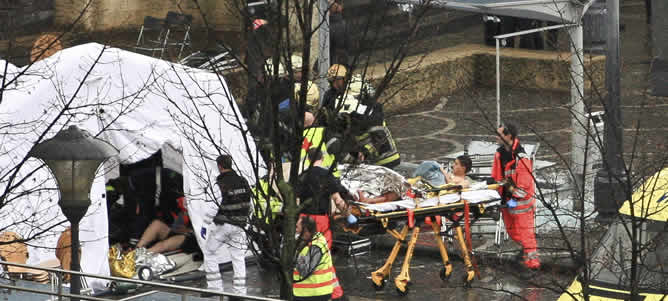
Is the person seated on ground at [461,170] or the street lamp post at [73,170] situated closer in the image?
the street lamp post at [73,170]

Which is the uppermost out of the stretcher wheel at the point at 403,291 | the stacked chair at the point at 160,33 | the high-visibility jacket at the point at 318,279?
the stacked chair at the point at 160,33

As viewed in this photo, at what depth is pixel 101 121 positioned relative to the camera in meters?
14.5

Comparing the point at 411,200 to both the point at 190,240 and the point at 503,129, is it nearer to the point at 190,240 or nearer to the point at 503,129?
the point at 503,129

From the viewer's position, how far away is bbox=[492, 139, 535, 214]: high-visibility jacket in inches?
563

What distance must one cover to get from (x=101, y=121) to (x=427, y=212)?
390cm

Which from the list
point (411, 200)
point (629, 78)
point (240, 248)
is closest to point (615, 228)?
point (411, 200)

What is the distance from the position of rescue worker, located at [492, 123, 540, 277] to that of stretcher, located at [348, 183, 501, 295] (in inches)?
15.5

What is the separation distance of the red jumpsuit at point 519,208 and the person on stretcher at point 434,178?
385 millimetres

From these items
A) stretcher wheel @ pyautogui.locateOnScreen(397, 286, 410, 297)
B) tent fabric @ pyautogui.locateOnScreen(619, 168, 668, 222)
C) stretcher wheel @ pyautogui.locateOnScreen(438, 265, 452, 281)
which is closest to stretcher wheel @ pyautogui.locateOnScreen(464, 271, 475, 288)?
stretcher wheel @ pyautogui.locateOnScreen(438, 265, 452, 281)

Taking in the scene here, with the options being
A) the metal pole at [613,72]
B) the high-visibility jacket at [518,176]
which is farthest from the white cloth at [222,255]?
the metal pole at [613,72]

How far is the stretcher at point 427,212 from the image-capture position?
13.5m

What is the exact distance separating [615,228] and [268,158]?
Answer: 3.22 m

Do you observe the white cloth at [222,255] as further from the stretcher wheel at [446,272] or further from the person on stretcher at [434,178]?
the stretcher wheel at [446,272]

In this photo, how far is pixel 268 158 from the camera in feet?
33.9
